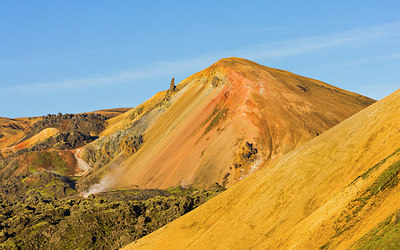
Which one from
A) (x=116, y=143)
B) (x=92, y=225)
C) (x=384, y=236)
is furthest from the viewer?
(x=116, y=143)

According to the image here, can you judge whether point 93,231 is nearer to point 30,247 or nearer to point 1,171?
point 30,247

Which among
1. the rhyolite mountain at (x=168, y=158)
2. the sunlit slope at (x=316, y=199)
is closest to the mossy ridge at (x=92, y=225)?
the rhyolite mountain at (x=168, y=158)

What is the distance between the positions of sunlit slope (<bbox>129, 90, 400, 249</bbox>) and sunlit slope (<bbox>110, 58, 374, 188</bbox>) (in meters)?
56.4

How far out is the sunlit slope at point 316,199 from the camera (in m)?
33.3

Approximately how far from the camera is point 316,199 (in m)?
40.7

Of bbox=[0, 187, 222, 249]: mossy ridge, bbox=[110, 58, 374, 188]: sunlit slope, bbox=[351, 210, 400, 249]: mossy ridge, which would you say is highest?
bbox=[110, 58, 374, 188]: sunlit slope

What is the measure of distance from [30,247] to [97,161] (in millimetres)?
110929

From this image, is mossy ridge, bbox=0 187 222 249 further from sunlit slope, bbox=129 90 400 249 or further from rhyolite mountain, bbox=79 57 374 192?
rhyolite mountain, bbox=79 57 374 192

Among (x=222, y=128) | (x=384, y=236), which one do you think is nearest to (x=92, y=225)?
(x=384, y=236)

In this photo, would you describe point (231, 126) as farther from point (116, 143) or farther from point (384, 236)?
point (384, 236)

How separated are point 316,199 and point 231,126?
268 feet

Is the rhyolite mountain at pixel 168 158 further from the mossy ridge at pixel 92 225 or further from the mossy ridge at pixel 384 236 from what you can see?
the mossy ridge at pixel 384 236

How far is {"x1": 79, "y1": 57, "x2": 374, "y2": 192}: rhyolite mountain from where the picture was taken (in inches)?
4476

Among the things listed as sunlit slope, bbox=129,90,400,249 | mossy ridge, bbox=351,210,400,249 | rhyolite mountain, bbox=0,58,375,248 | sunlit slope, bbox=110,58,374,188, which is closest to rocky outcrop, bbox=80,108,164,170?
rhyolite mountain, bbox=0,58,375,248
